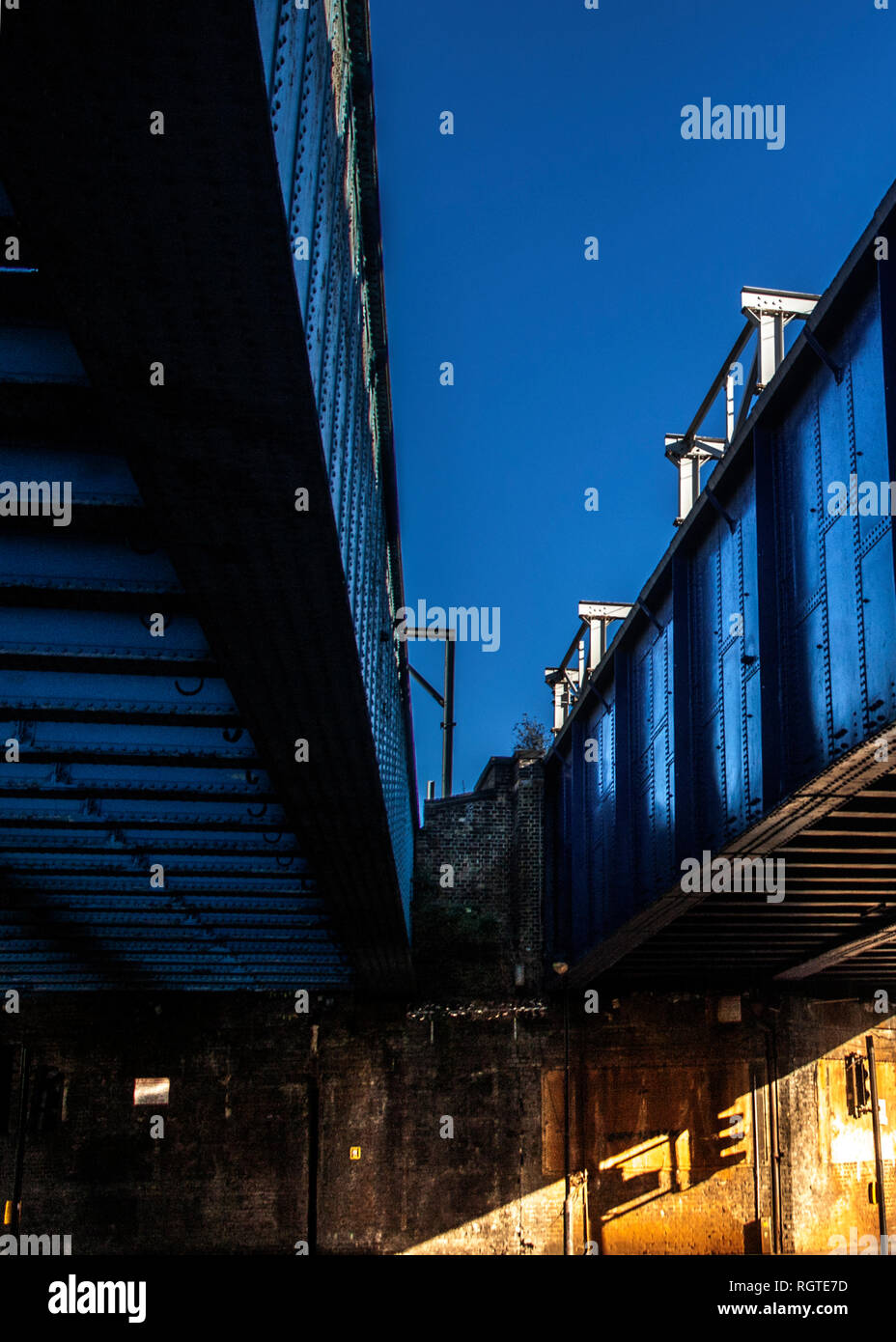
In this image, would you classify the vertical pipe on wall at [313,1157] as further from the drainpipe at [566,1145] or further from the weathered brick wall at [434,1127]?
the drainpipe at [566,1145]

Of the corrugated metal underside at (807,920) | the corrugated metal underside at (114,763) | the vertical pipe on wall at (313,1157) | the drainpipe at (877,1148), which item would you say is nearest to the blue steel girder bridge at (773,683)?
the corrugated metal underside at (807,920)

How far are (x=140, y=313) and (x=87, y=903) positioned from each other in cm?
1353

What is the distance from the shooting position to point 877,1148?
2242 centimetres

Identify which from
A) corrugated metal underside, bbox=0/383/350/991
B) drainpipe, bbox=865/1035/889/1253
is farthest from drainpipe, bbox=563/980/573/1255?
drainpipe, bbox=865/1035/889/1253

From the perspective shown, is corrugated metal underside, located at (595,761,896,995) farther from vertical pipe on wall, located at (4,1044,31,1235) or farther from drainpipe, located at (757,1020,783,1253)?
vertical pipe on wall, located at (4,1044,31,1235)

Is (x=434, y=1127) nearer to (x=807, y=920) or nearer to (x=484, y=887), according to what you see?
(x=484, y=887)

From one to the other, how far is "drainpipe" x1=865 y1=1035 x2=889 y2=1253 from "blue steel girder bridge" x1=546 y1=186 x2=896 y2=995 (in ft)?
16.1

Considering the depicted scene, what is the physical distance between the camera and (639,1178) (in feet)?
71.8

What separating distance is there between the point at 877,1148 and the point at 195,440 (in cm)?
2176

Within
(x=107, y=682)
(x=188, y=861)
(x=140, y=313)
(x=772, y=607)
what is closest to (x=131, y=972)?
(x=188, y=861)

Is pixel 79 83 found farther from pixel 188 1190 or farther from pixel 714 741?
pixel 188 1190

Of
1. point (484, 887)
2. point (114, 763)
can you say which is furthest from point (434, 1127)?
point (114, 763)

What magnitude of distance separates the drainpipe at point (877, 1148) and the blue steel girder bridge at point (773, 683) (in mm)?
4902

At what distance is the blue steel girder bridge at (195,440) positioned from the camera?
138 inches
